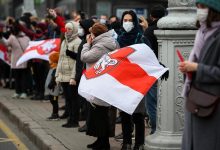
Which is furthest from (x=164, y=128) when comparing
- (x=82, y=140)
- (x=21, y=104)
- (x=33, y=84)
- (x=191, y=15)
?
(x=33, y=84)

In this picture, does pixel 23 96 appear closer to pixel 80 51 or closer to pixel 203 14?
pixel 80 51

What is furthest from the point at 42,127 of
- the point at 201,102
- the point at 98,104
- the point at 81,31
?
the point at 201,102

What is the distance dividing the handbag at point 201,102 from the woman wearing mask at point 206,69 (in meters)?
0.03

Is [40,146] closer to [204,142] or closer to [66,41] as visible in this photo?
[66,41]

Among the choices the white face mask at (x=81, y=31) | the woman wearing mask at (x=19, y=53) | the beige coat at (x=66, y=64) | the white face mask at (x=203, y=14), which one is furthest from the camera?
the woman wearing mask at (x=19, y=53)

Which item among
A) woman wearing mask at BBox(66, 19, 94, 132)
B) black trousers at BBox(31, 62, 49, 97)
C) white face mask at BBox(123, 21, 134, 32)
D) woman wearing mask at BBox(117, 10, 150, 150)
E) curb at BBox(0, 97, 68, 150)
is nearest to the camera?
woman wearing mask at BBox(117, 10, 150, 150)

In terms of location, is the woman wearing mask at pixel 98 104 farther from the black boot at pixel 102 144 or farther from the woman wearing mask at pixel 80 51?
the woman wearing mask at pixel 80 51

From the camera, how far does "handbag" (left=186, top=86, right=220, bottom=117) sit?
4.61 m

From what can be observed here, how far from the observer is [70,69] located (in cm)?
1030

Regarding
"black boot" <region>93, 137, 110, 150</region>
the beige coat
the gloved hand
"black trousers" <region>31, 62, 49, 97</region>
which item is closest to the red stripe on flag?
"black boot" <region>93, 137, 110, 150</region>

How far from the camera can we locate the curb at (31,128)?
28.5 feet

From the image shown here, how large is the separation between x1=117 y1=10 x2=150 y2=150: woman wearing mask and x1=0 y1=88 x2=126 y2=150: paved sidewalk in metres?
0.49

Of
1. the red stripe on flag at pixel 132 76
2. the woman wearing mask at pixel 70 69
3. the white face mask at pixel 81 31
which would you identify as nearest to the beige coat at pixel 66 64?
the woman wearing mask at pixel 70 69

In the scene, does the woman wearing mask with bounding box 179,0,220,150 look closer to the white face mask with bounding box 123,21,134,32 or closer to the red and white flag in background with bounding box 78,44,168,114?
the red and white flag in background with bounding box 78,44,168,114
